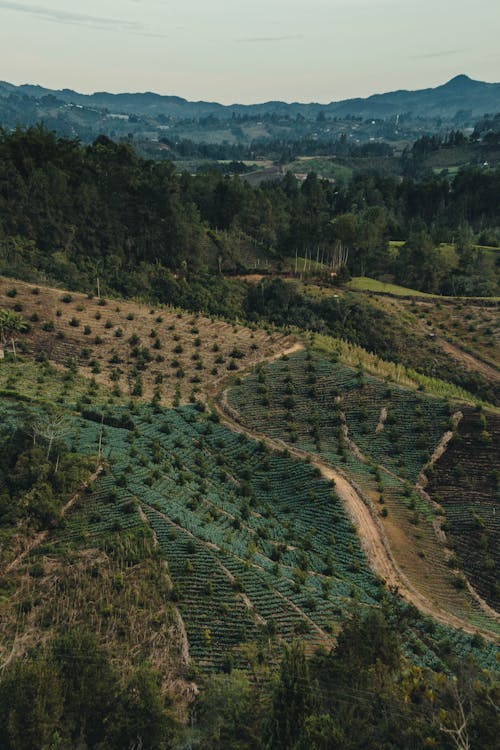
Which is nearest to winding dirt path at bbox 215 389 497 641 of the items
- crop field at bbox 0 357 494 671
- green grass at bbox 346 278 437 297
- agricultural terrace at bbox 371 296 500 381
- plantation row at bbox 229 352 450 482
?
crop field at bbox 0 357 494 671

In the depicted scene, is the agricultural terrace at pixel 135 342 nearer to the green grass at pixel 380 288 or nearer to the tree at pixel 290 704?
the tree at pixel 290 704

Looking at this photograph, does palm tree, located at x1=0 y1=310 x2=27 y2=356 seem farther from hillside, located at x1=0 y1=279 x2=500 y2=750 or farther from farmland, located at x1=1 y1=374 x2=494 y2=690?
farmland, located at x1=1 y1=374 x2=494 y2=690

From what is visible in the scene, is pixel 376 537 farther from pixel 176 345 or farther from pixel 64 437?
pixel 176 345

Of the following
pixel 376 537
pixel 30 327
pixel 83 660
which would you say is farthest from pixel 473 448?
pixel 30 327

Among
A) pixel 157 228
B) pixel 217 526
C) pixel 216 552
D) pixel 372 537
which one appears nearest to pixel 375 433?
A: pixel 372 537

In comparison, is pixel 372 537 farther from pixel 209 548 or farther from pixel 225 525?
pixel 209 548

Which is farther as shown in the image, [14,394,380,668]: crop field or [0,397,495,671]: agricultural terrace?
[14,394,380,668]: crop field

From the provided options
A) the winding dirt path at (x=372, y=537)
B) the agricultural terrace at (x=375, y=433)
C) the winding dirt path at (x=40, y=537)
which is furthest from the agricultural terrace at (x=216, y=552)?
the agricultural terrace at (x=375, y=433)
